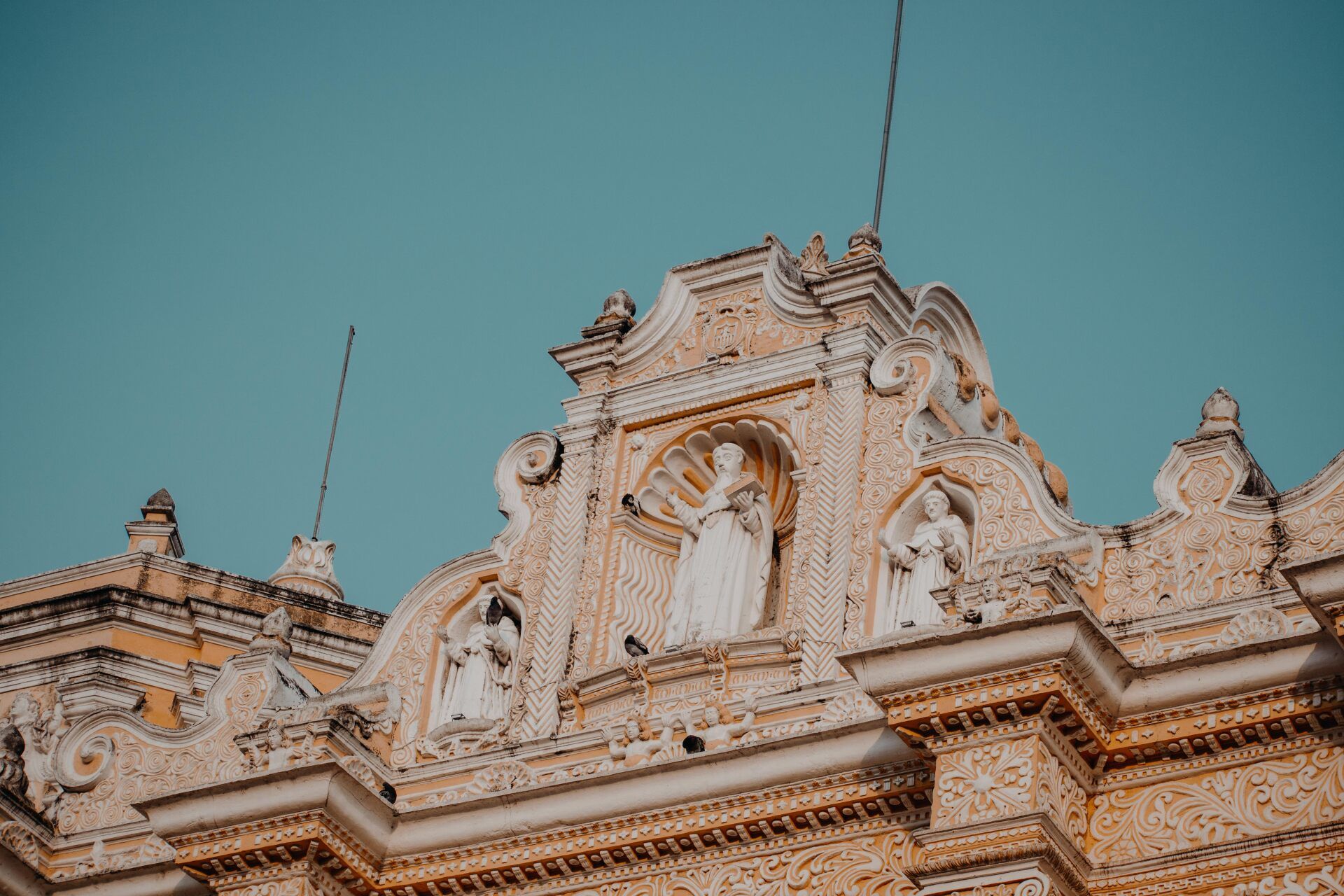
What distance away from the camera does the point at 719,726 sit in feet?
47.3

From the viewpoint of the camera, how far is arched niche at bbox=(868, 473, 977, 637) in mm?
14625

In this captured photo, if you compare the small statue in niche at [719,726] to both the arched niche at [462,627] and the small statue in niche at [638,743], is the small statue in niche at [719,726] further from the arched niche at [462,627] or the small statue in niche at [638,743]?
the arched niche at [462,627]

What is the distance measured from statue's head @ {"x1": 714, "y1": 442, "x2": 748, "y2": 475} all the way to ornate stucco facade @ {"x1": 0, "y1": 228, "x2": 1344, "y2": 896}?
0.08 ft

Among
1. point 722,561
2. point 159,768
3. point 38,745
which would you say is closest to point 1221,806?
point 722,561

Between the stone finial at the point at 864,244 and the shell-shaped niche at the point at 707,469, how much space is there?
1.21 m

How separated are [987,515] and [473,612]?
3.63 meters

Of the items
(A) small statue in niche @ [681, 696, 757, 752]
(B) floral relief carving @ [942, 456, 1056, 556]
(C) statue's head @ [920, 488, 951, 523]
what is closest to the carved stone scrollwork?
(A) small statue in niche @ [681, 696, 757, 752]

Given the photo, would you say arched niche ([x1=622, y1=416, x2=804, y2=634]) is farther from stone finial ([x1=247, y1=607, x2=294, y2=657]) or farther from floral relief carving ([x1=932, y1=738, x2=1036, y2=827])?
floral relief carving ([x1=932, y1=738, x2=1036, y2=827])

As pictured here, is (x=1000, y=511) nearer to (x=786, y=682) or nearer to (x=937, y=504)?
(x=937, y=504)

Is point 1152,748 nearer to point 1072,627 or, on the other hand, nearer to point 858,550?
point 1072,627

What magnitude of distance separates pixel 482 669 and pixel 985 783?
425 centimetres

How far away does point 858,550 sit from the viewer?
1493 cm

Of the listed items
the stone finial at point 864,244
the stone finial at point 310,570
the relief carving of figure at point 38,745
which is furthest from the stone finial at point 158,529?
the stone finial at point 864,244

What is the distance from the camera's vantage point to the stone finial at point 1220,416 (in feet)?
46.0
